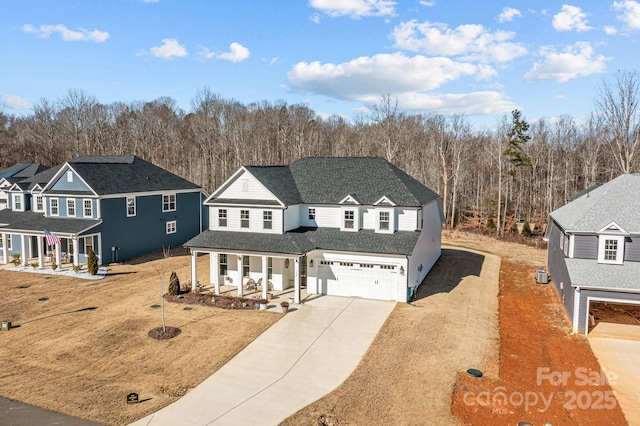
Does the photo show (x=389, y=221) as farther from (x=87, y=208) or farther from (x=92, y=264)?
(x=87, y=208)

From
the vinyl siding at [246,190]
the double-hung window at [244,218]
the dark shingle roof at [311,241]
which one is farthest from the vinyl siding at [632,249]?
the double-hung window at [244,218]

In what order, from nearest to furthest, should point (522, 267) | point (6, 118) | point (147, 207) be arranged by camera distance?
1. point (522, 267)
2. point (147, 207)
3. point (6, 118)

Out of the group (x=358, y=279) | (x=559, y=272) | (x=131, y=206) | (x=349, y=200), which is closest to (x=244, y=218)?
(x=349, y=200)

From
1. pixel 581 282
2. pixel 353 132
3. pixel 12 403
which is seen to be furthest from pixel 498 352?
pixel 353 132

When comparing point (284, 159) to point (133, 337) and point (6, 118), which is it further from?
point (6, 118)

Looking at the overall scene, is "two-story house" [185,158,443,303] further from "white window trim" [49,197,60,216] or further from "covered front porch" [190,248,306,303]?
"white window trim" [49,197,60,216]

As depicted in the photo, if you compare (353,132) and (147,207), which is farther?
(353,132)
